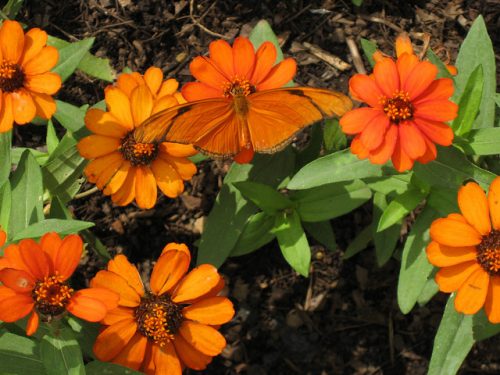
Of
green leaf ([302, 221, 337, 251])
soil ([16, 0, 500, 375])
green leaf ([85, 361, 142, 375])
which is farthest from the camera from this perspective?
soil ([16, 0, 500, 375])

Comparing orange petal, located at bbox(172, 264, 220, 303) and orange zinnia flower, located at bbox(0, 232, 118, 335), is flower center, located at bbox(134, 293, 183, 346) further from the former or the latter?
orange zinnia flower, located at bbox(0, 232, 118, 335)

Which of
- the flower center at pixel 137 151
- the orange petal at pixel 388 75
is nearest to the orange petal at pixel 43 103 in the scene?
the flower center at pixel 137 151

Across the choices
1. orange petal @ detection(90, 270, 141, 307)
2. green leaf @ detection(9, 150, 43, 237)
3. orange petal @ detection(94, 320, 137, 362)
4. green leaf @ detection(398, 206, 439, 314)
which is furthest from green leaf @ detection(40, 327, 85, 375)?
green leaf @ detection(398, 206, 439, 314)

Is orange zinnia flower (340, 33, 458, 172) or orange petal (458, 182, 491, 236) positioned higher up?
orange zinnia flower (340, 33, 458, 172)

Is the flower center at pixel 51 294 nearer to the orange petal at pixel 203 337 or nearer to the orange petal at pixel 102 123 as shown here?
the orange petal at pixel 203 337

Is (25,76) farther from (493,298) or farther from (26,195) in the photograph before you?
(493,298)

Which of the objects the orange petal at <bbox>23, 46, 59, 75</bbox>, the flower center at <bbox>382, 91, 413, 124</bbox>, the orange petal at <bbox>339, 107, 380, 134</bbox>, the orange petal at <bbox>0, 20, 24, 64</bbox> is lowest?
the orange petal at <bbox>339, 107, 380, 134</bbox>

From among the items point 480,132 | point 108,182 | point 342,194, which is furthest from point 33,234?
point 480,132

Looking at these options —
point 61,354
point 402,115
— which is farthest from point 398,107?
point 61,354
